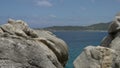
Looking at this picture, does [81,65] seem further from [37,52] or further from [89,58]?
[37,52]

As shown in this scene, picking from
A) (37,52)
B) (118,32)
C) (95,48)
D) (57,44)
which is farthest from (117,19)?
(37,52)

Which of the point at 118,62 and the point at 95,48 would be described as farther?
the point at 95,48

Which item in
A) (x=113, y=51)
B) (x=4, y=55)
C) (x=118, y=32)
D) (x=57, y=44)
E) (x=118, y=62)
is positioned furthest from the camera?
(x=118, y=32)

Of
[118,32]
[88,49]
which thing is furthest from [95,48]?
[118,32]

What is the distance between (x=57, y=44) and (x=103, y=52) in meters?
9.58

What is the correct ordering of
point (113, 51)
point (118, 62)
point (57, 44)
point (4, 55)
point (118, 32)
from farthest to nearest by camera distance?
point (118, 32) → point (113, 51) → point (118, 62) → point (57, 44) → point (4, 55)

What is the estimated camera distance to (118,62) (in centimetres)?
1936

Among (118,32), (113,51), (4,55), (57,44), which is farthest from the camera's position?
(118,32)

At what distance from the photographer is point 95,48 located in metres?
25.0

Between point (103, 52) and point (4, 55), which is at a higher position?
point (4, 55)

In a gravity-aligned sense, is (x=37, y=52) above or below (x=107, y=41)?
above

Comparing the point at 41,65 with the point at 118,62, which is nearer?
the point at 41,65

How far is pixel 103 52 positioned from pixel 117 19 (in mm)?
5130

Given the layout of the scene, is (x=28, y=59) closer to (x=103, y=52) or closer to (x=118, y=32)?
(x=103, y=52)
